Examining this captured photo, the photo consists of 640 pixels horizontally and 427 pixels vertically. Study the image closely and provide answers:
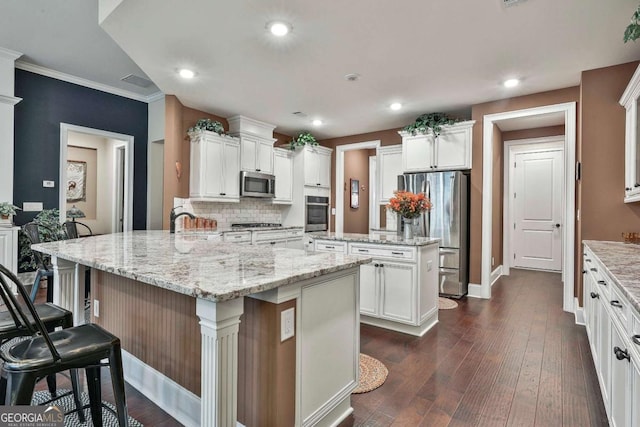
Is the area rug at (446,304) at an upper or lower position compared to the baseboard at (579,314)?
lower

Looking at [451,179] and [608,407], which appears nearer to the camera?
[608,407]

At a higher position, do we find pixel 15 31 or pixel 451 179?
pixel 15 31

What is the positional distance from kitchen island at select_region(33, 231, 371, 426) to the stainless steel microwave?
3.20 metres

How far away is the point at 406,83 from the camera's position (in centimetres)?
394

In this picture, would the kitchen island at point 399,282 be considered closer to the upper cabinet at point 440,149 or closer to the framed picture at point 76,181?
the upper cabinet at point 440,149

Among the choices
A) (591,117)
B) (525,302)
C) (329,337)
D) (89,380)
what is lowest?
(525,302)

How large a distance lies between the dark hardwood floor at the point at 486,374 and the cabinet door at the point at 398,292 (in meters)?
0.19

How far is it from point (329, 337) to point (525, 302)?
3.62m

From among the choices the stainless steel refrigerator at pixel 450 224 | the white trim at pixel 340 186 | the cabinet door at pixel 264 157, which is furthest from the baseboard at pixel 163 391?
the white trim at pixel 340 186

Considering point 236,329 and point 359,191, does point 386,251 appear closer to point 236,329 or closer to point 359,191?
point 236,329

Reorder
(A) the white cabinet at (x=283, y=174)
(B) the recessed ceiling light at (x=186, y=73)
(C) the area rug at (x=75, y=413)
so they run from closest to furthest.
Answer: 1. (C) the area rug at (x=75, y=413)
2. (B) the recessed ceiling light at (x=186, y=73)
3. (A) the white cabinet at (x=283, y=174)

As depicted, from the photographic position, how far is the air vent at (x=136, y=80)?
15.1 feet

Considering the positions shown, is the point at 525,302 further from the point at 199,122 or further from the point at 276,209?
the point at 199,122

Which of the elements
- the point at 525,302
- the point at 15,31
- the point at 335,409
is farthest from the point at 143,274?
the point at 525,302
